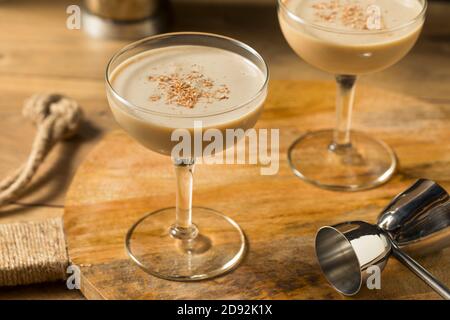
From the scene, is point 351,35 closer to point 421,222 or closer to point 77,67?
point 421,222

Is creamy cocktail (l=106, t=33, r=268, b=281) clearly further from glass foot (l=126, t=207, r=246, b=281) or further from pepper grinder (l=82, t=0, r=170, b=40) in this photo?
pepper grinder (l=82, t=0, r=170, b=40)

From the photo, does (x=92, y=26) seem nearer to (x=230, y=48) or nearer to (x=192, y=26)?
(x=192, y=26)

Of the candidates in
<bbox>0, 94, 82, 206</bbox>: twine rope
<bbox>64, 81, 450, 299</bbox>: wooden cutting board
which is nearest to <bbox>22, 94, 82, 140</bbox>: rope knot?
<bbox>0, 94, 82, 206</bbox>: twine rope

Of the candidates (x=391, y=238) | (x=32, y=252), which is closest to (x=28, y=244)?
(x=32, y=252)

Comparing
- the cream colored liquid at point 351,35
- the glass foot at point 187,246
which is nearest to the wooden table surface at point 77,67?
the glass foot at point 187,246

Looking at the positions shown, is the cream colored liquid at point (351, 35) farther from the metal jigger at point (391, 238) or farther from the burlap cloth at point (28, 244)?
the burlap cloth at point (28, 244)

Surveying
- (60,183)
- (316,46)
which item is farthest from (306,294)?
(60,183)
